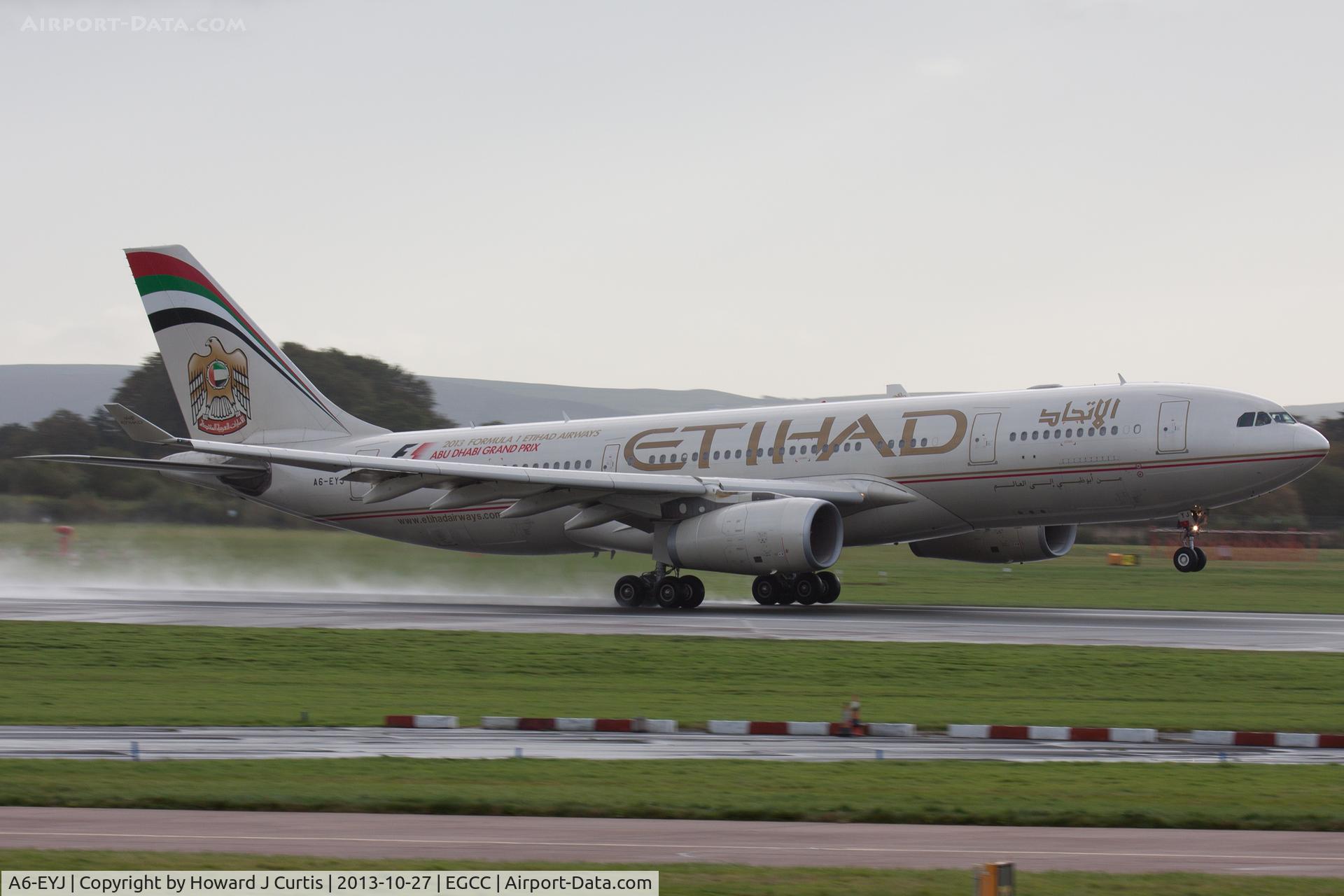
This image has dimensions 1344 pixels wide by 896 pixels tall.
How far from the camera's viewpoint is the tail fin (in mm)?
40625

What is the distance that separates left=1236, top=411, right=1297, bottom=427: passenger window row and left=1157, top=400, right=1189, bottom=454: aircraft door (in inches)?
42.7

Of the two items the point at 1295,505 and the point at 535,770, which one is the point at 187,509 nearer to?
the point at 535,770

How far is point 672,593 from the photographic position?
34.1 metres

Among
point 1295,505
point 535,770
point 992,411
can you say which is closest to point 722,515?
point 992,411

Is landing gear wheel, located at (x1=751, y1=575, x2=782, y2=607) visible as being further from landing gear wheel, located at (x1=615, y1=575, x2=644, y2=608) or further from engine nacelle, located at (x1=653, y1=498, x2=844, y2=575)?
landing gear wheel, located at (x1=615, y1=575, x2=644, y2=608)

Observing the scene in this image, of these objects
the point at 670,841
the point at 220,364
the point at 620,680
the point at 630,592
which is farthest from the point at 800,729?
the point at 220,364

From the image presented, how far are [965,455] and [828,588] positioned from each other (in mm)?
4696

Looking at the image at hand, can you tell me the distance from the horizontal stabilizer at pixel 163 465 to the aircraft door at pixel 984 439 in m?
18.1

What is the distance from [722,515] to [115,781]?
21.3 m

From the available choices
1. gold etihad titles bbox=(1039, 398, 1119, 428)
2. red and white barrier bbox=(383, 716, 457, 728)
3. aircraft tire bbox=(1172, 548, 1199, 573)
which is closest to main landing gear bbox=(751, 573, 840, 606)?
gold etihad titles bbox=(1039, 398, 1119, 428)

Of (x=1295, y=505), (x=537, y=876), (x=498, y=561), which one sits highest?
(x=1295, y=505)

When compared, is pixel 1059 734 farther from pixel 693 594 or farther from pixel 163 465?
pixel 163 465

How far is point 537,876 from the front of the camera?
8.30m

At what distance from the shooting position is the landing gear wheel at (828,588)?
114ft
